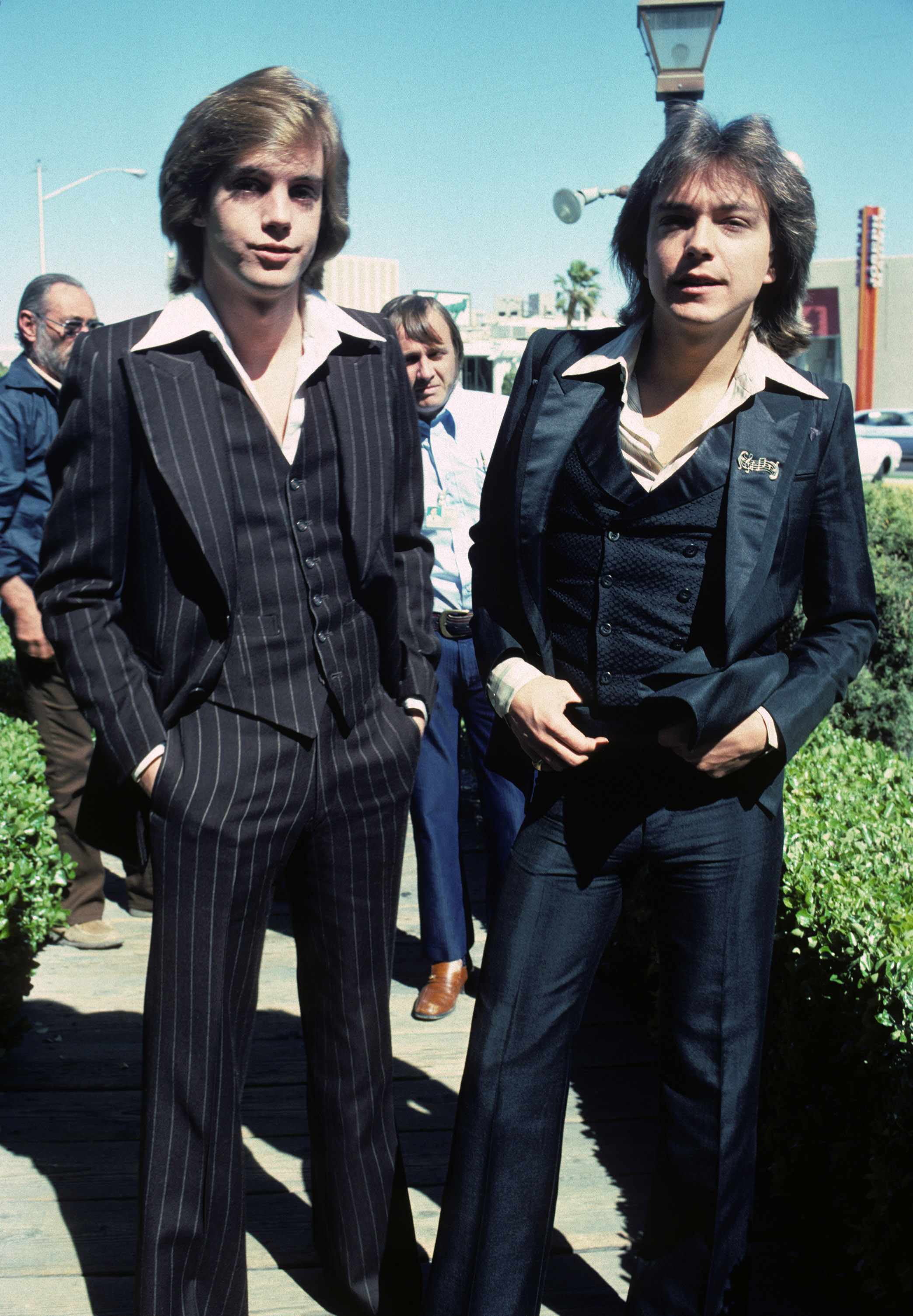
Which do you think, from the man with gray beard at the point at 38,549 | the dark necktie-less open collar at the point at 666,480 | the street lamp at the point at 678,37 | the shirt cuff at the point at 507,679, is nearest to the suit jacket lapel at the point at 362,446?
the shirt cuff at the point at 507,679

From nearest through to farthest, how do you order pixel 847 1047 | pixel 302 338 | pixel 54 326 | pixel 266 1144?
pixel 302 338 → pixel 847 1047 → pixel 266 1144 → pixel 54 326

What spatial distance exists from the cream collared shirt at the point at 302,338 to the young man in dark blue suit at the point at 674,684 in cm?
44

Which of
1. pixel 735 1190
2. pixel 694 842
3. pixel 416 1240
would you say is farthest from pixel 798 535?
pixel 416 1240

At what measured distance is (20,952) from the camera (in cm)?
384

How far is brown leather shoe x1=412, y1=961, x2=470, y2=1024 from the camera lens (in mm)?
4156

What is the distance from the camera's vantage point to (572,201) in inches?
370

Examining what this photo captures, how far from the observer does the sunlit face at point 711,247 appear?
2080 mm

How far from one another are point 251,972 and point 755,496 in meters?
1.31

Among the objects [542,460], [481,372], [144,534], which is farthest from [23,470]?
[481,372]

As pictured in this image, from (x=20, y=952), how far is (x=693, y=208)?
3.04 m

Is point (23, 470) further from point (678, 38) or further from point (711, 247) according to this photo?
point (678, 38)

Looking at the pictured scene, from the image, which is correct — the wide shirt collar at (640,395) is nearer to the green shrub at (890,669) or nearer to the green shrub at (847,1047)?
the green shrub at (847,1047)

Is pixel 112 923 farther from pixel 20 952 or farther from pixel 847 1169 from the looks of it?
pixel 847 1169

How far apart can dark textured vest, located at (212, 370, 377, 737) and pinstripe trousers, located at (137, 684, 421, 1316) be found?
0.06m
